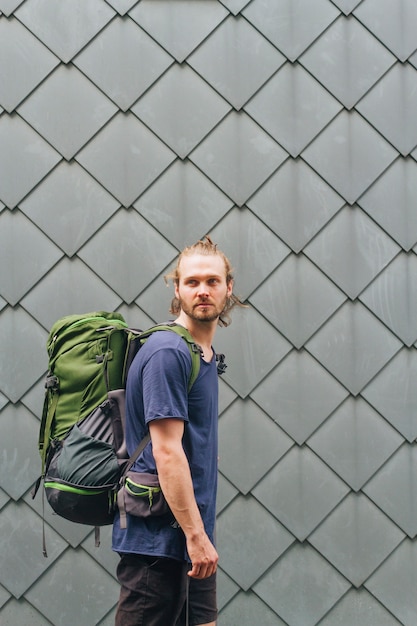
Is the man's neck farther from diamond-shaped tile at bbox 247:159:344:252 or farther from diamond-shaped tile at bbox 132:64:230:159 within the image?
diamond-shaped tile at bbox 132:64:230:159

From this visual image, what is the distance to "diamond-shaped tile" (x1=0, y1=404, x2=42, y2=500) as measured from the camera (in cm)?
415

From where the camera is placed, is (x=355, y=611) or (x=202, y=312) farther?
(x=355, y=611)

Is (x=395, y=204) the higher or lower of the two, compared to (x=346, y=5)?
lower

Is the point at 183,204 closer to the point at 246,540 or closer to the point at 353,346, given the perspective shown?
the point at 353,346

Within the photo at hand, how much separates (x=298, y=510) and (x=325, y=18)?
8.19ft

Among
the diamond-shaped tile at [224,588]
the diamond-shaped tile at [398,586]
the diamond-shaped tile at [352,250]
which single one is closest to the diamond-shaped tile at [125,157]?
the diamond-shaped tile at [352,250]

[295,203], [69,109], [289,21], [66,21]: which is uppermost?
[289,21]

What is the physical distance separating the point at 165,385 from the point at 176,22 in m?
2.25

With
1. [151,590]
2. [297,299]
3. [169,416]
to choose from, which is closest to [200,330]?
[169,416]

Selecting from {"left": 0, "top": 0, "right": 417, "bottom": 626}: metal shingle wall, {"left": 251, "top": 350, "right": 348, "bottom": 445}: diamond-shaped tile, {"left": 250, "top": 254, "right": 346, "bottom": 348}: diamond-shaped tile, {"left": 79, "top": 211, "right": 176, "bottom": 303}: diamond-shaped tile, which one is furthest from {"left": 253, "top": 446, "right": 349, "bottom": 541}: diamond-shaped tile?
{"left": 79, "top": 211, "right": 176, "bottom": 303}: diamond-shaped tile

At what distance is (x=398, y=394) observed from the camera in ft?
14.1

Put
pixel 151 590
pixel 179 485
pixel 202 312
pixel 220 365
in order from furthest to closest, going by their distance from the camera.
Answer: pixel 220 365
pixel 202 312
pixel 151 590
pixel 179 485

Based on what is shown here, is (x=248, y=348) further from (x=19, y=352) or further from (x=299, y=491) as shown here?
(x=19, y=352)

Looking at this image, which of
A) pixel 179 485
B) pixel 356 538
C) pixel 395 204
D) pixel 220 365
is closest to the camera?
pixel 179 485
